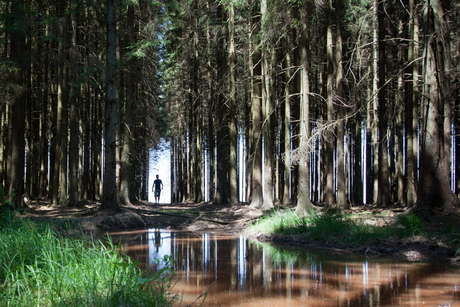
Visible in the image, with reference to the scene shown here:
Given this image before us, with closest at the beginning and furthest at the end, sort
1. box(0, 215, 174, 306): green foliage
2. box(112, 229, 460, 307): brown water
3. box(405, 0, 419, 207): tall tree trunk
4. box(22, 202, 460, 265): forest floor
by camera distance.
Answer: box(0, 215, 174, 306): green foliage, box(112, 229, 460, 307): brown water, box(22, 202, 460, 265): forest floor, box(405, 0, 419, 207): tall tree trunk

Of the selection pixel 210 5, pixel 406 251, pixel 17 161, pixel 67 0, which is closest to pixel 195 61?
pixel 210 5

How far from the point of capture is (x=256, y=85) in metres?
14.9

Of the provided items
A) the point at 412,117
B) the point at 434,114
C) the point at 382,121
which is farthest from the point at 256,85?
the point at 434,114

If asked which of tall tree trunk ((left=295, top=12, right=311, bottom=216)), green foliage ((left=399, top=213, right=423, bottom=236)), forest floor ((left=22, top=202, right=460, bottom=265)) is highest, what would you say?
tall tree trunk ((left=295, top=12, right=311, bottom=216))

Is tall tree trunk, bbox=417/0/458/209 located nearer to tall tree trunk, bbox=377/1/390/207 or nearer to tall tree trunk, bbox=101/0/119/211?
tall tree trunk, bbox=377/1/390/207

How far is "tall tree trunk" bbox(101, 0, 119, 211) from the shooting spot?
12211 mm

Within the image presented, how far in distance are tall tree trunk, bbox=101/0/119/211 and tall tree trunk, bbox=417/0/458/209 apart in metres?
9.82

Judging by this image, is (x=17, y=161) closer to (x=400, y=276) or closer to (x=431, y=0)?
(x=400, y=276)

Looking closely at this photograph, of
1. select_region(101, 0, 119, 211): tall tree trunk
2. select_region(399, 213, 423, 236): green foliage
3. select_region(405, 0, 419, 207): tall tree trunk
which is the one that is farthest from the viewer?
select_region(405, 0, 419, 207): tall tree trunk

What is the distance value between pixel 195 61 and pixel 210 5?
498 cm

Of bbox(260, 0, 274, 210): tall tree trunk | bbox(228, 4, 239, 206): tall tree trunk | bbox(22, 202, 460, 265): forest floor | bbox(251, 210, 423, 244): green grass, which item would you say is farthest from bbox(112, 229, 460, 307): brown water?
bbox(228, 4, 239, 206): tall tree trunk

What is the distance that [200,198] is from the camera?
2400 cm

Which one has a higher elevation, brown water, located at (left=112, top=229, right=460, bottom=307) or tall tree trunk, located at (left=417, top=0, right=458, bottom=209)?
tall tree trunk, located at (left=417, top=0, right=458, bottom=209)

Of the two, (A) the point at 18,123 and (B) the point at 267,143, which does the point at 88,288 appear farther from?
(A) the point at 18,123
